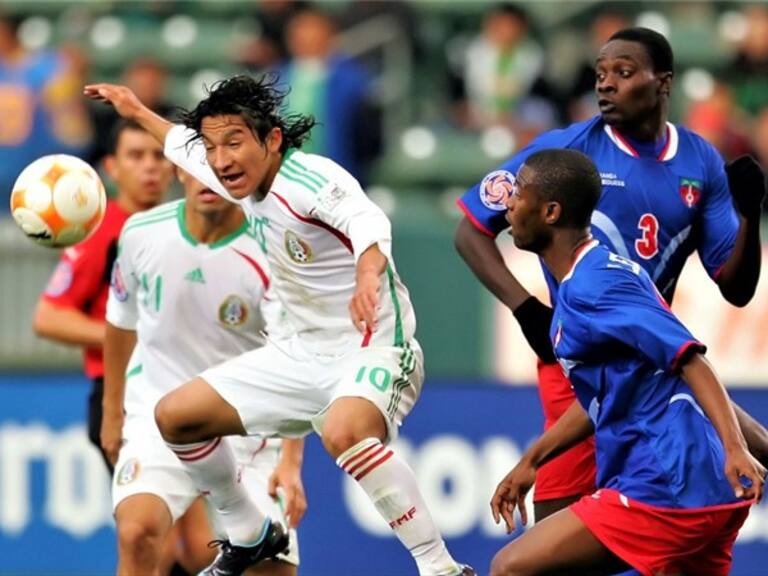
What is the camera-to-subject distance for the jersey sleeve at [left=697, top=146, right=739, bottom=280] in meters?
6.82

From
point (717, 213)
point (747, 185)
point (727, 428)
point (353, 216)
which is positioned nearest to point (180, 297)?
point (353, 216)

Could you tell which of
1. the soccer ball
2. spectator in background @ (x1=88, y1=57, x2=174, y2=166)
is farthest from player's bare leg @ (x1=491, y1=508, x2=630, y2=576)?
spectator in background @ (x1=88, y1=57, x2=174, y2=166)

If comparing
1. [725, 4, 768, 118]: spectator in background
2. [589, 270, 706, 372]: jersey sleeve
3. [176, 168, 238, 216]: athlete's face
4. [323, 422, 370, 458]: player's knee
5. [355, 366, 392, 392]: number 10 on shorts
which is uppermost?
[725, 4, 768, 118]: spectator in background

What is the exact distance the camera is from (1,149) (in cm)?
1302

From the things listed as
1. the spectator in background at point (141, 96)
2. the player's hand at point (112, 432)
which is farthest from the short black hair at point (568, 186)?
the spectator in background at point (141, 96)

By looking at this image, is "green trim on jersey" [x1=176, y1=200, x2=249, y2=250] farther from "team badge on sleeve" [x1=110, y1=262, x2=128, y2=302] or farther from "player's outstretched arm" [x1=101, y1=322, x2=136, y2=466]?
"player's outstretched arm" [x1=101, y1=322, x2=136, y2=466]

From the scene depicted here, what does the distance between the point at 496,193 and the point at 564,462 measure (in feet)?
3.36

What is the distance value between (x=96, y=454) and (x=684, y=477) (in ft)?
16.9

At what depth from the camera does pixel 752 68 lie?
13.9 m

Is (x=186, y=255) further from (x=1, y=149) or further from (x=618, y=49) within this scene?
(x=1, y=149)

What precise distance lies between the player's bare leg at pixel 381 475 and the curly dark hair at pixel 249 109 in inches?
40.4

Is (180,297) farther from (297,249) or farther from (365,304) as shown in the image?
(365,304)

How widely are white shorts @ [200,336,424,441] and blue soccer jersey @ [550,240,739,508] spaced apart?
102 centimetres

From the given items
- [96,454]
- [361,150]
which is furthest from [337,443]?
[361,150]
